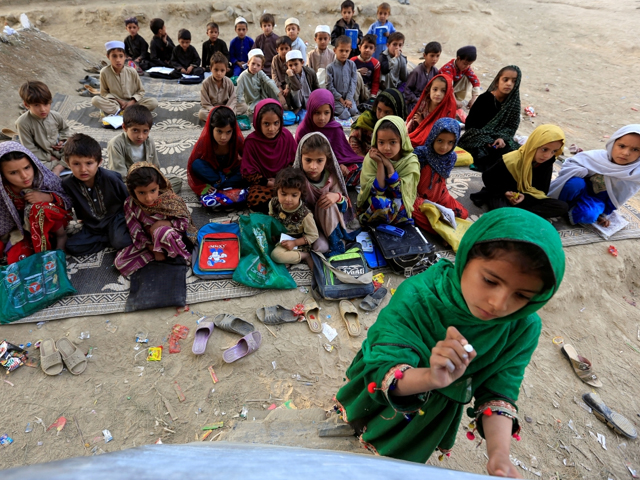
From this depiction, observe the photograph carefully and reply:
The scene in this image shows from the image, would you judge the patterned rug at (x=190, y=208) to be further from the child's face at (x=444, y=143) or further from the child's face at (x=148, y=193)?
the child's face at (x=444, y=143)

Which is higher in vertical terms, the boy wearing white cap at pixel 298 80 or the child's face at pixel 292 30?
the child's face at pixel 292 30

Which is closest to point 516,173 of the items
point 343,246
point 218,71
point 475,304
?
point 343,246

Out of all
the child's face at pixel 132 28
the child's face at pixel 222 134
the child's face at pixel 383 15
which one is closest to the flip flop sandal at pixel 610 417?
the child's face at pixel 222 134

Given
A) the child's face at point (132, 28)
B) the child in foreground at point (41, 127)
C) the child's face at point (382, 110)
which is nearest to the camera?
the child in foreground at point (41, 127)

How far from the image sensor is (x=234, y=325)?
265 centimetres

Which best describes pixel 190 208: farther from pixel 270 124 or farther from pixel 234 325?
pixel 234 325

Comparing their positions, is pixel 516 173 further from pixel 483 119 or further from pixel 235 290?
pixel 235 290

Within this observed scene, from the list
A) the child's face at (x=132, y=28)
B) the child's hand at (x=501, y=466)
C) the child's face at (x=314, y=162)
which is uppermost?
the child's face at (x=132, y=28)

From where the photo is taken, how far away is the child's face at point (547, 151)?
3575 mm

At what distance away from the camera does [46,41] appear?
22.6 ft

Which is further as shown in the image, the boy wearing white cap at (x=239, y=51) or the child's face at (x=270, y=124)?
the boy wearing white cap at (x=239, y=51)

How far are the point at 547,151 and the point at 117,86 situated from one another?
591 centimetres

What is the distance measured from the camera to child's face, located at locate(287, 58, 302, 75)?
18.4 ft

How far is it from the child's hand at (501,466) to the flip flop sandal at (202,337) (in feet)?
6.29
